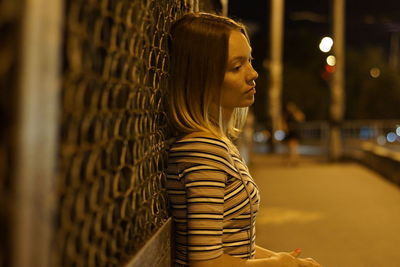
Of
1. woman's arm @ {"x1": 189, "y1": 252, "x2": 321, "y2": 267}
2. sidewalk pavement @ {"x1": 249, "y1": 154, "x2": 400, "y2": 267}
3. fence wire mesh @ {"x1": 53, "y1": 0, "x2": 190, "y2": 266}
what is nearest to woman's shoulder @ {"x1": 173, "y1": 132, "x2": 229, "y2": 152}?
fence wire mesh @ {"x1": 53, "y1": 0, "x2": 190, "y2": 266}

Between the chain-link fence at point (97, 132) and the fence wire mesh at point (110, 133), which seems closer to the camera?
the chain-link fence at point (97, 132)

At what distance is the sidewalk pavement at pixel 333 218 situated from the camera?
5230 millimetres

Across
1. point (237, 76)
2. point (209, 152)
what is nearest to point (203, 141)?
point (209, 152)

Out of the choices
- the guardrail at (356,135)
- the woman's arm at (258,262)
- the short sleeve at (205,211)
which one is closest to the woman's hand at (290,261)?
the woman's arm at (258,262)

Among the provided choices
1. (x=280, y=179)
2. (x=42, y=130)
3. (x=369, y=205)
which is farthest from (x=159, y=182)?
(x=280, y=179)

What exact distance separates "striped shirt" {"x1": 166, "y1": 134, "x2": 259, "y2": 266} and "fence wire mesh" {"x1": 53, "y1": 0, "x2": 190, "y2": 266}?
0.11 m

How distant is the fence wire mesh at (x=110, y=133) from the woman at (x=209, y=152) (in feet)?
0.36

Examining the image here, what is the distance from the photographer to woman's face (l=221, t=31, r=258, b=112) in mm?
2014

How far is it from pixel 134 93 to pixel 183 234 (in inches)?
27.6

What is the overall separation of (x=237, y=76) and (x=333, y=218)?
5.31 m

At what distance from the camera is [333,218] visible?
6.95 m

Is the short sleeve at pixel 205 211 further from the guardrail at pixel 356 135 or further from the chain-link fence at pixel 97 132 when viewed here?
the guardrail at pixel 356 135

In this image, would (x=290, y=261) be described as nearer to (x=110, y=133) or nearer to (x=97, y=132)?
(x=110, y=133)

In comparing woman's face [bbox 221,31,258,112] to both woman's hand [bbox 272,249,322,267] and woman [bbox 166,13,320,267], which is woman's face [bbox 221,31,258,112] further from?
woman's hand [bbox 272,249,322,267]
